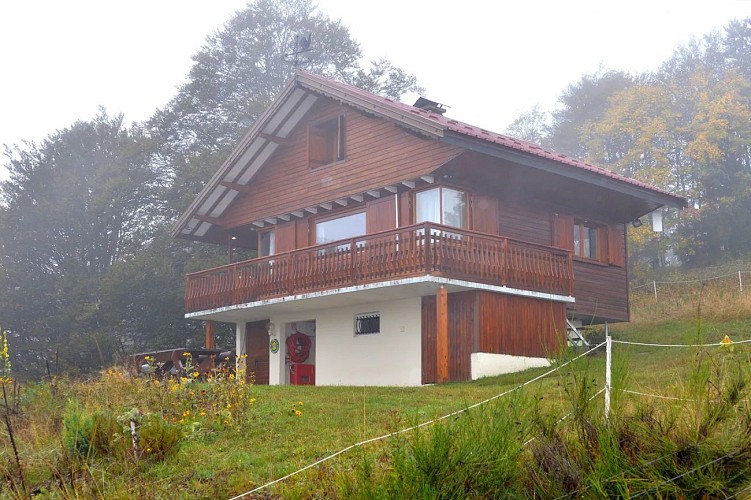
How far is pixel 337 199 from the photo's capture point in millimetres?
22750

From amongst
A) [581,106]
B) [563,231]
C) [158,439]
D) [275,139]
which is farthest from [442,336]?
[581,106]

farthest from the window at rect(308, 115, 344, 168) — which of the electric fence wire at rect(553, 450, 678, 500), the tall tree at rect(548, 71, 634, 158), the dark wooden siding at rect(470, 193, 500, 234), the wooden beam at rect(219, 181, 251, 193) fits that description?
the tall tree at rect(548, 71, 634, 158)

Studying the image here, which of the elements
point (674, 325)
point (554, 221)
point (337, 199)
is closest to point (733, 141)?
point (674, 325)

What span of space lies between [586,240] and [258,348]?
9.23m

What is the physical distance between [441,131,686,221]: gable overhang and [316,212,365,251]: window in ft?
13.5

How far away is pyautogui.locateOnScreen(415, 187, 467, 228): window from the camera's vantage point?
2039 centimetres

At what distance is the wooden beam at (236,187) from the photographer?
25438mm

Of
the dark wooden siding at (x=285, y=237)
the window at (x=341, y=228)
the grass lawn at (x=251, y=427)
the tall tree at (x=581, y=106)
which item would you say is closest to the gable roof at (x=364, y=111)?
the dark wooden siding at (x=285, y=237)

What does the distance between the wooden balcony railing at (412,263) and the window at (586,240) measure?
2.35m

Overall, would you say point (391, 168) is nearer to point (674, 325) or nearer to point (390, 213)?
point (390, 213)

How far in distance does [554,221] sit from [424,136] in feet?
14.7

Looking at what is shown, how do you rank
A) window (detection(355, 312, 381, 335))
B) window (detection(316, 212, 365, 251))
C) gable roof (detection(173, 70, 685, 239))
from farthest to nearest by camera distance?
window (detection(316, 212, 365, 251)) < window (detection(355, 312, 381, 335)) < gable roof (detection(173, 70, 685, 239))

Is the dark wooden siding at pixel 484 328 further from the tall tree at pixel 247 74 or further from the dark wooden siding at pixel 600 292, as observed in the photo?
the tall tree at pixel 247 74

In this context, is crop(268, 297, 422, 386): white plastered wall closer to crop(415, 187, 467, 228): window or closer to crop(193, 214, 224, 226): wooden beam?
crop(415, 187, 467, 228): window
